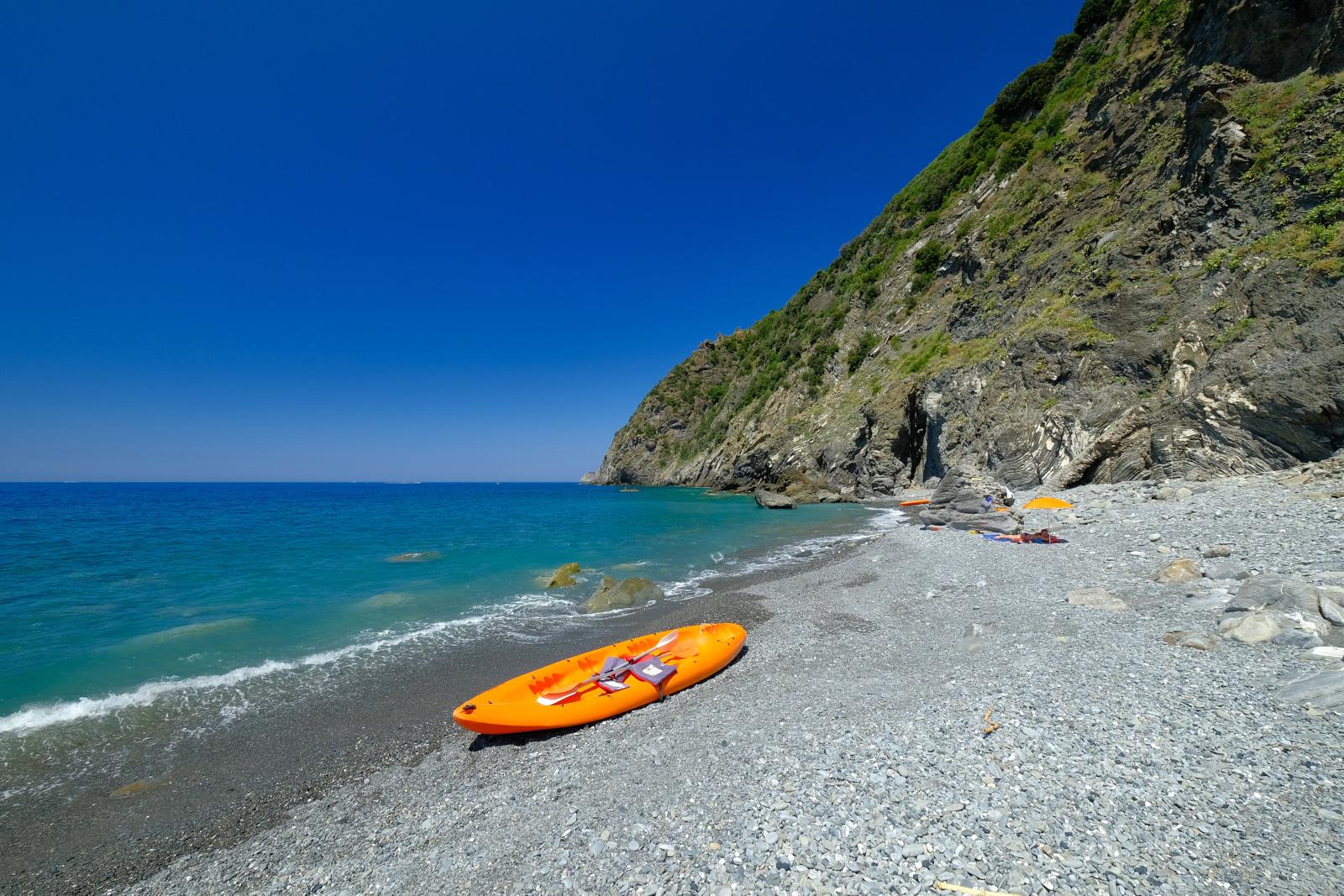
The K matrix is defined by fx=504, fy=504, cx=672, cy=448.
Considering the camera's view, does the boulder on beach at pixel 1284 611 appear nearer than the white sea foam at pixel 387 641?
Yes

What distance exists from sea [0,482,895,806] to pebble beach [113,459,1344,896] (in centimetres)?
479

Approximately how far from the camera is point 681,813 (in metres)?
4.41

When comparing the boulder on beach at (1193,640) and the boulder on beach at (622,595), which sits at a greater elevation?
the boulder on beach at (1193,640)

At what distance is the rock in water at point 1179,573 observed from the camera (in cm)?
864

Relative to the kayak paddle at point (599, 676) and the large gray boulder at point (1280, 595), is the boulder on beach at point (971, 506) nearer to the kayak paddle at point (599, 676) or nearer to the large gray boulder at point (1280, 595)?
the large gray boulder at point (1280, 595)

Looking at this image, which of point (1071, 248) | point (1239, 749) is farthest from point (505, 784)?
point (1071, 248)

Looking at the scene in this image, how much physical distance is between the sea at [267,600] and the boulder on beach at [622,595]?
405 millimetres

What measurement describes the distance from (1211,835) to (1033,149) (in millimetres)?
54650

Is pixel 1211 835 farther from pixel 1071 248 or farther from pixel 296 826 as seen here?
pixel 1071 248

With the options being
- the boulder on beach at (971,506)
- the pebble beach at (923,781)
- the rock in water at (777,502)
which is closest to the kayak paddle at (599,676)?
the pebble beach at (923,781)

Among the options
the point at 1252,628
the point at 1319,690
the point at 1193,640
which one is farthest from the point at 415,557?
the point at 1319,690

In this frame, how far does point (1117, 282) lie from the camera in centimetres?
2445

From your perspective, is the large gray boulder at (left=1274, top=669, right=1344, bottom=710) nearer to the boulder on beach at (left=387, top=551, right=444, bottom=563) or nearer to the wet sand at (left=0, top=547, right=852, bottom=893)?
the wet sand at (left=0, top=547, right=852, bottom=893)

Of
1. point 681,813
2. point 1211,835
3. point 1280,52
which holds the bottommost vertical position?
point 681,813
